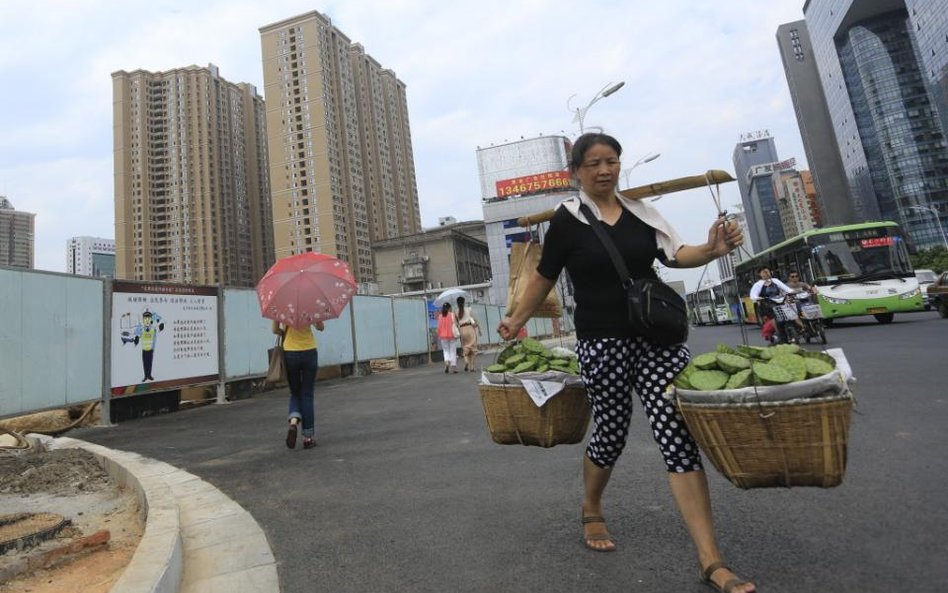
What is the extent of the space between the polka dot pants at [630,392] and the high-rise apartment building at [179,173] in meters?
102

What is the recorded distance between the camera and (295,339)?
5.20 metres

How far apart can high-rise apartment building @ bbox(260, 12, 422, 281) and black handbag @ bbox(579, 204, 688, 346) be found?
85.7 meters

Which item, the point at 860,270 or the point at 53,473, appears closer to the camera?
the point at 53,473

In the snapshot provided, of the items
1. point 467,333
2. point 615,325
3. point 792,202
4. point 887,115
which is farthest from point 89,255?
point 792,202

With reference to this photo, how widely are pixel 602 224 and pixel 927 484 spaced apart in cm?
232

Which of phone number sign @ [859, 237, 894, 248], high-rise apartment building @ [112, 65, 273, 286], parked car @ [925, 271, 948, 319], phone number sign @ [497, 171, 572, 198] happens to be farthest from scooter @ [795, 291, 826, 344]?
high-rise apartment building @ [112, 65, 273, 286]

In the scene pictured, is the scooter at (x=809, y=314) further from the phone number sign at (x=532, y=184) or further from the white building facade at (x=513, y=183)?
the phone number sign at (x=532, y=184)

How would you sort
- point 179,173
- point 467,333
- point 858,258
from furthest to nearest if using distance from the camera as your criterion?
point 179,173 < point 858,258 < point 467,333

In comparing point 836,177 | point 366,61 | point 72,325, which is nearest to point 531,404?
point 72,325

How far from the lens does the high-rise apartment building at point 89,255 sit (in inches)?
3898

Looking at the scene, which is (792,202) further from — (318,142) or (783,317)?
(783,317)

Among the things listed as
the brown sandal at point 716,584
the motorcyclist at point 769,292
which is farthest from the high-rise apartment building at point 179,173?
the brown sandal at point 716,584

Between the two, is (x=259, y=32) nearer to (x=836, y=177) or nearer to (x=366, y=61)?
(x=366, y=61)

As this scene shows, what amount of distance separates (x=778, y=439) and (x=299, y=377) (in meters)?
4.40
